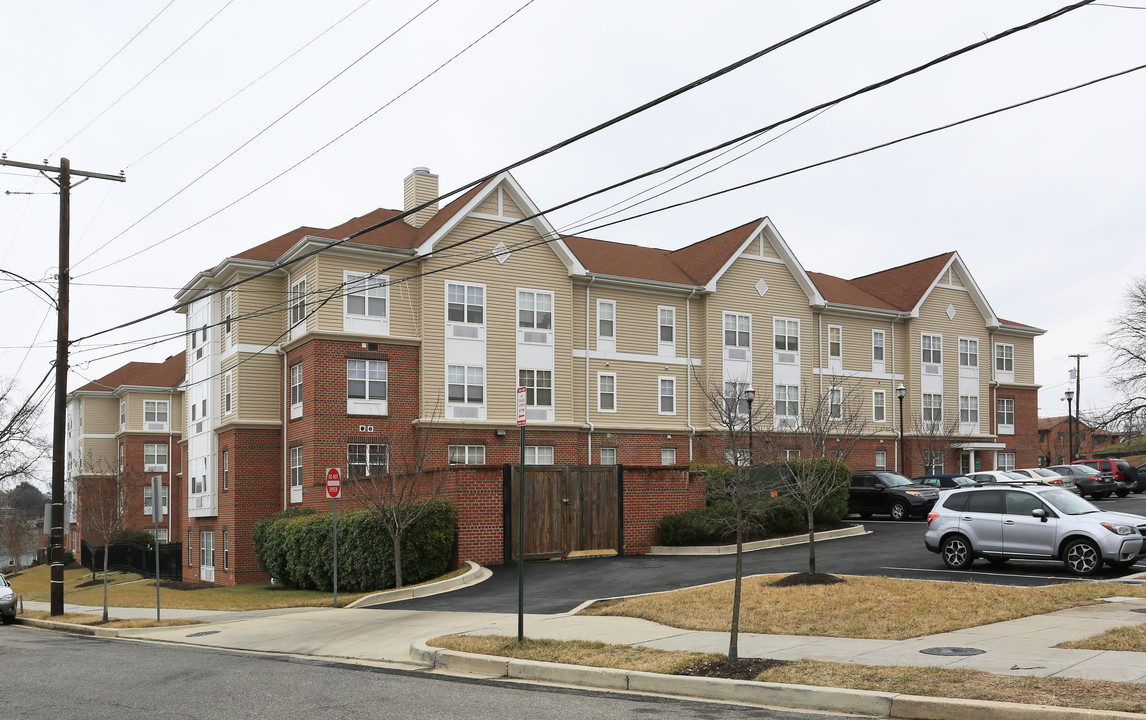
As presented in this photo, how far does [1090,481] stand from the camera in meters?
41.4

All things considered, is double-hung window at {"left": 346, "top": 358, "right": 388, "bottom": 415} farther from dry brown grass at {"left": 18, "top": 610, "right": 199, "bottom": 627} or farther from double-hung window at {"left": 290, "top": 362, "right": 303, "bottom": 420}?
dry brown grass at {"left": 18, "top": 610, "right": 199, "bottom": 627}

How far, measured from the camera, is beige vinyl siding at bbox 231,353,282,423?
37125mm

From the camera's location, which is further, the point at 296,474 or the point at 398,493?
the point at 296,474

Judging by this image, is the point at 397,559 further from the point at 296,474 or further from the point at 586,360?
the point at 586,360

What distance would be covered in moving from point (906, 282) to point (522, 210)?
2296 cm

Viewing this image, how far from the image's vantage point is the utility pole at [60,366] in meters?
25.2

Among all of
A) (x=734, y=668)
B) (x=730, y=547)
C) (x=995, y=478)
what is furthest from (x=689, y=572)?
(x=995, y=478)

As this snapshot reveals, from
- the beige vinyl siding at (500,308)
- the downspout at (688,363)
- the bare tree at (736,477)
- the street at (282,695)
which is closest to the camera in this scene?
the street at (282,695)

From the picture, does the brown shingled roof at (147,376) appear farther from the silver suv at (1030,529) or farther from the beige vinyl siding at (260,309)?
the silver suv at (1030,529)

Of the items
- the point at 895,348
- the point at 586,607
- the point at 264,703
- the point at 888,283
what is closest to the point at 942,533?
the point at 586,607

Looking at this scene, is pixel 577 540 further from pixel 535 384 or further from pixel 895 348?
pixel 895 348

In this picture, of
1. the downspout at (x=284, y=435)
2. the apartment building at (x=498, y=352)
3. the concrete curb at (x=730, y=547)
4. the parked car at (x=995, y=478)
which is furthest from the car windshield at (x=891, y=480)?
the downspout at (x=284, y=435)

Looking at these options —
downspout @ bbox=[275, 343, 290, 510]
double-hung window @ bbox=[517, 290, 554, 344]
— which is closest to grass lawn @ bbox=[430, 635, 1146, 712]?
downspout @ bbox=[275, 343, 290, 510]

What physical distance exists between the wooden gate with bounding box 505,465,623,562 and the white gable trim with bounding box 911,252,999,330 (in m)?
26.3
